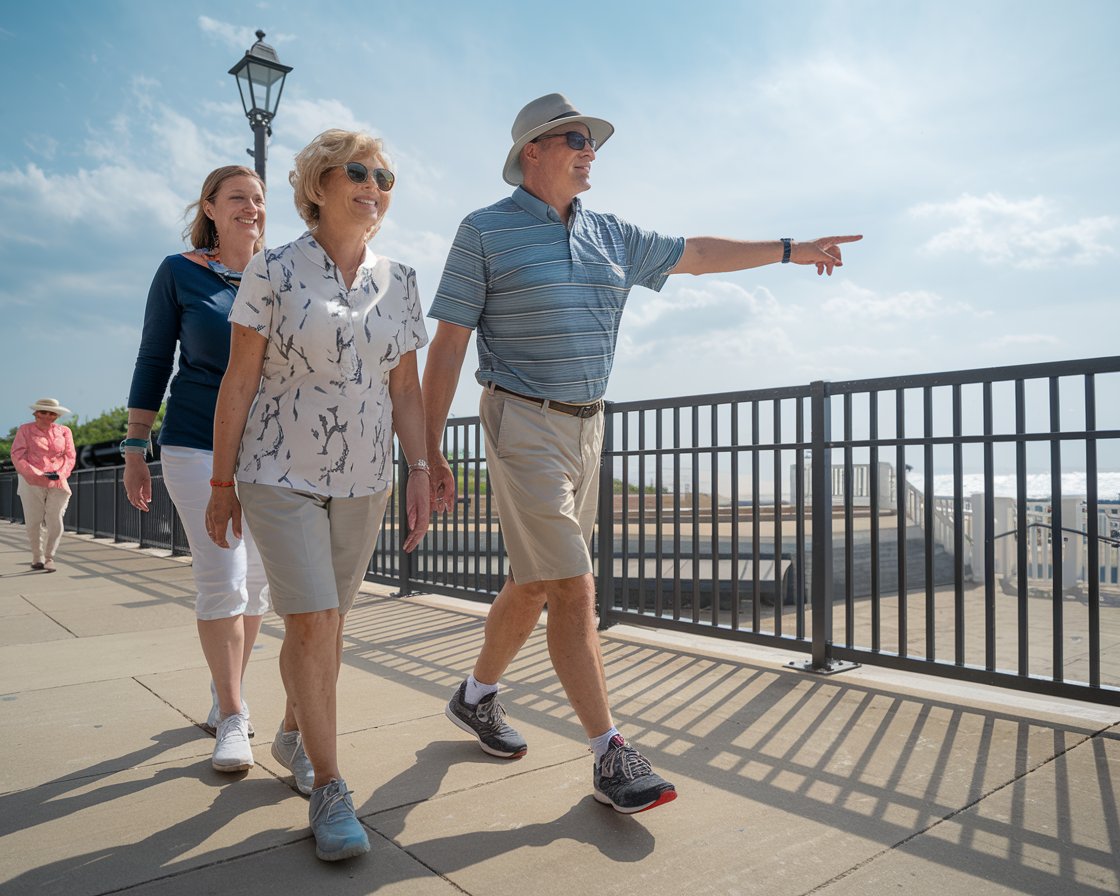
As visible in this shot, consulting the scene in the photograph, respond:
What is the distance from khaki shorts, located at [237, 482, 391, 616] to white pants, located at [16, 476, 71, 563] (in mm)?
9196

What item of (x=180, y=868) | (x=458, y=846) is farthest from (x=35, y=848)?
(x=458, y=846)

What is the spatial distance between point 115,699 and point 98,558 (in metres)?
8.86

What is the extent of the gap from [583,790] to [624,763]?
1.00ft

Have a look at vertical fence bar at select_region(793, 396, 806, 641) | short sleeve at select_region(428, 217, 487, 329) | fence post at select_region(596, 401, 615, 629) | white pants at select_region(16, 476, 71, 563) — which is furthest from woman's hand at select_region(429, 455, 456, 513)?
white pants at select_region(16, 476, 71, 563)

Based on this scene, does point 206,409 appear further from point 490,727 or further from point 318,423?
point 490,727

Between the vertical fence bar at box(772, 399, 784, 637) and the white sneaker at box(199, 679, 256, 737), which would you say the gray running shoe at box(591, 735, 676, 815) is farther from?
the vertical fence bar at box(772, 399, 784, 637)

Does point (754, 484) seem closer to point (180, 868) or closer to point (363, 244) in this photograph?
point (363, 244)

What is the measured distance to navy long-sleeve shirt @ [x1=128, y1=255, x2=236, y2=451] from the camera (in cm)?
312

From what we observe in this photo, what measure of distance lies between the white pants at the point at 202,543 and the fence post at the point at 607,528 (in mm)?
2710

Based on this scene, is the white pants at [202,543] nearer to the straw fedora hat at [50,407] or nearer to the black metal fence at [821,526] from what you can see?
the black metal fence at [821,526]

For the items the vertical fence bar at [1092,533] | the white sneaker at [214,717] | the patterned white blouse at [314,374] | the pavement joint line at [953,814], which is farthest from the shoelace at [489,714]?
the vertical fence bar at [1092,533]

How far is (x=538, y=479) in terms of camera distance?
9.09ft

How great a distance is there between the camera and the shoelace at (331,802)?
92.0 inches

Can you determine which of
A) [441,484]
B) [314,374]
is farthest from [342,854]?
[314,374]
